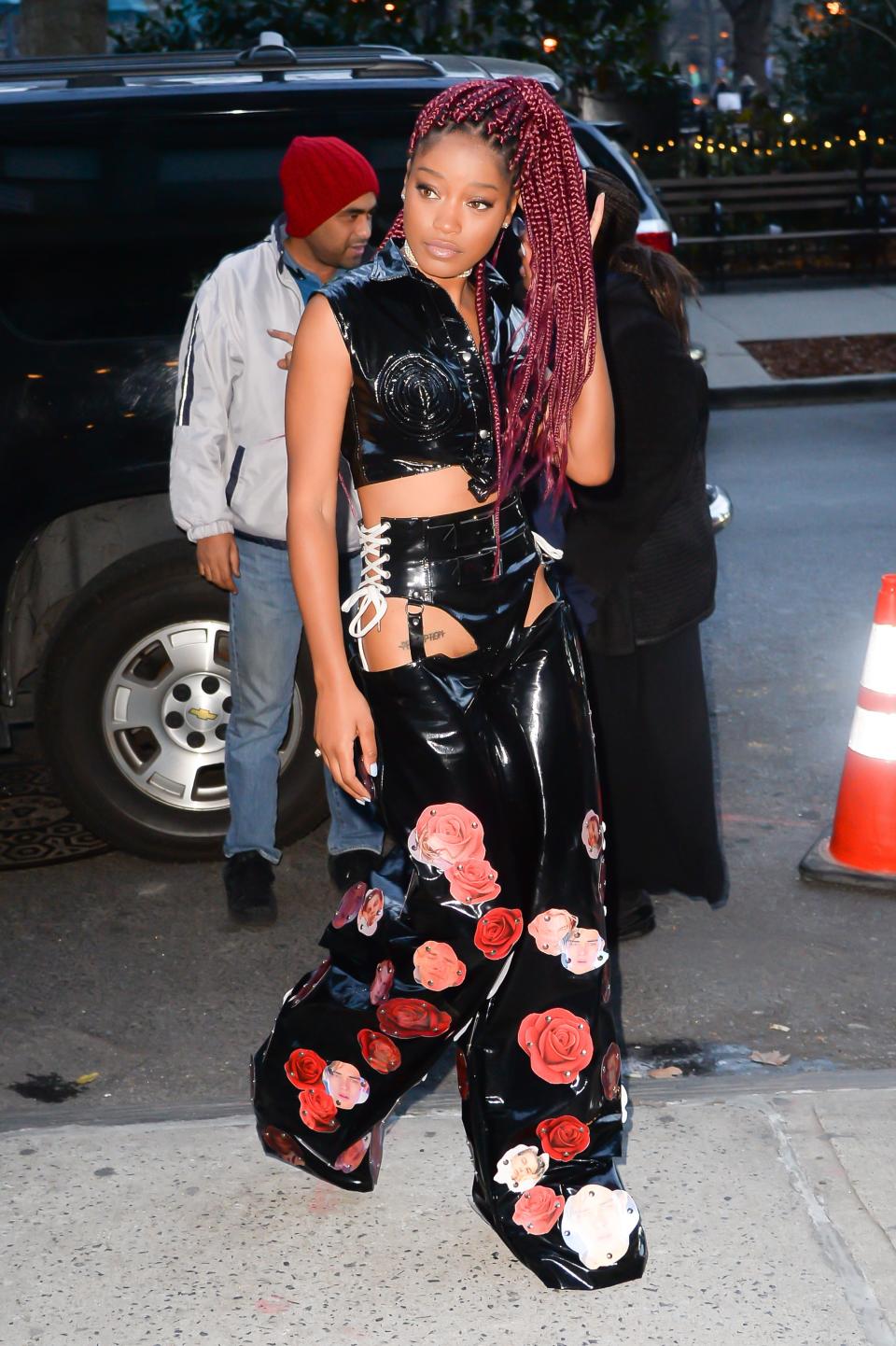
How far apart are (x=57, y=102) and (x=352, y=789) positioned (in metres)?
2.77

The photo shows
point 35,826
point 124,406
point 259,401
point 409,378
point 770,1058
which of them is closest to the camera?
point 409,378

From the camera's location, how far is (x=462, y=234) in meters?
2.73

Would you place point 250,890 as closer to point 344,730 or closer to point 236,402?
point 236,402

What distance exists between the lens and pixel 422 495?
2852 mm

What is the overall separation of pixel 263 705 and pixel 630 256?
4.82 ft

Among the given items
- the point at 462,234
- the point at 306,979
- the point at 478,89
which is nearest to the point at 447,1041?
the point at 306,979

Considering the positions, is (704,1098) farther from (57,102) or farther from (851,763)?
(57,102)

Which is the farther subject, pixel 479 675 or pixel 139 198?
pixel 139 198

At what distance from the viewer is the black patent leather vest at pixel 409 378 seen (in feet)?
9.05

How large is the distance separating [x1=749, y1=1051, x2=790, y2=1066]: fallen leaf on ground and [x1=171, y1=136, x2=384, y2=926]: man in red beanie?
4.98ft

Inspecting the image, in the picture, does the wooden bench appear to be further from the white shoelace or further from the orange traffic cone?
the white shoelace

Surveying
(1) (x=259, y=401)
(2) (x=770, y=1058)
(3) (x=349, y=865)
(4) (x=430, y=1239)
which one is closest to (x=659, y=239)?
(1) (x=259, y=401)

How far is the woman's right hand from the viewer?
279 centimetres

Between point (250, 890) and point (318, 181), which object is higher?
point (318, 181)
